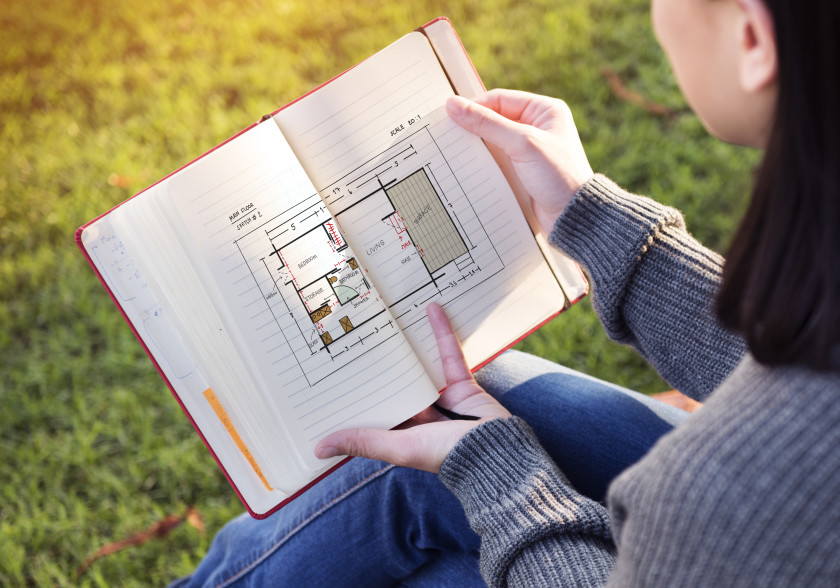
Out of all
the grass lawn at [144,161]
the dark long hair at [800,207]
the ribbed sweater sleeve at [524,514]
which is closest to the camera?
the dark long hair at [800,207]

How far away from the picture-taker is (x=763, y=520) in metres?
0.55

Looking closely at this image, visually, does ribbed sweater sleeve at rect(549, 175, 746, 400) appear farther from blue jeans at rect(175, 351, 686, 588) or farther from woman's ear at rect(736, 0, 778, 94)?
woman's ear at rect(736, 0, 778, 94)

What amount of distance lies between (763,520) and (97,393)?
56.5 inches

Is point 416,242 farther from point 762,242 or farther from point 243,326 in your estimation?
point 762,242

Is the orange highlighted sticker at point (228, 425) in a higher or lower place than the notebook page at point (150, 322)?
lower

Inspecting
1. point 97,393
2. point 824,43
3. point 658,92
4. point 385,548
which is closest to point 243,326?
point 385,548

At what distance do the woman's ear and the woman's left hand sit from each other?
0.47 m

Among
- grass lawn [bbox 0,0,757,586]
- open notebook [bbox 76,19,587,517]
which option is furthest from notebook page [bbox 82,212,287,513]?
grass lawn [bbox 0,0,757,586]

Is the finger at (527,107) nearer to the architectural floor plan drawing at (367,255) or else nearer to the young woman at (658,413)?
the young woman at (658,413)

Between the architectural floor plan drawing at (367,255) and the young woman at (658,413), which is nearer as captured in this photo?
the young woman at (658,413)

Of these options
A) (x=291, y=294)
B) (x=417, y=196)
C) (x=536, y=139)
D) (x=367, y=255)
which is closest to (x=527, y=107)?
(x=536, y=139)

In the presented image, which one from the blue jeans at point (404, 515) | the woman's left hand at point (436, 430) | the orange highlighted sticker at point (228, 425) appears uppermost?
the orange highlighted sticker at point (228, 425)

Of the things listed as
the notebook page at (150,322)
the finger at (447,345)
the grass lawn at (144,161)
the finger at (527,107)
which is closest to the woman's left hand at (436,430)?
the finger at (447,345)

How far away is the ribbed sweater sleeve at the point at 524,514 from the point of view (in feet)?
2.52
